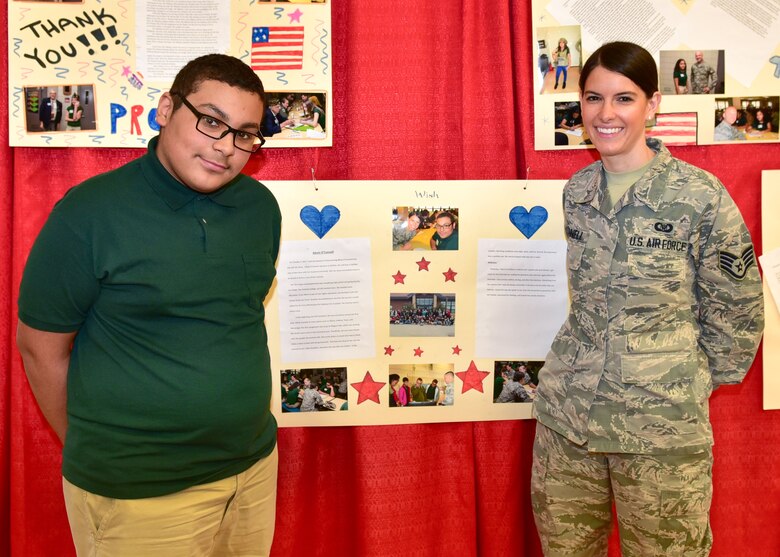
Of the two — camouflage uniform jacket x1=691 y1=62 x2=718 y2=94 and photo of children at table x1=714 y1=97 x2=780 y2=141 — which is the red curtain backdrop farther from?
camouflage uniform jacket x1=691 y1=62 x2=718 y2=94

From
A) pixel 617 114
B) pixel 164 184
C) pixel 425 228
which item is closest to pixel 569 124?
pixel 617 114

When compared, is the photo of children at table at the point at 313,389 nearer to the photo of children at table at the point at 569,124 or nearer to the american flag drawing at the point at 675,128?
the photo of children at table at the point at 569,124

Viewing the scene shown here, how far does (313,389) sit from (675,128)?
1373mm

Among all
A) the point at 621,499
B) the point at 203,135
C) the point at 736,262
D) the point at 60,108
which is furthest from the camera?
the point at 60,108

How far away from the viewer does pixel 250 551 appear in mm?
1436

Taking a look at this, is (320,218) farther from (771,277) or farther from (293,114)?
(771,277)

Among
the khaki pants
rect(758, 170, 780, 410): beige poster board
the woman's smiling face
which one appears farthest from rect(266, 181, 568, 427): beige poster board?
rect(758, 170, 780, 410): beige poster board

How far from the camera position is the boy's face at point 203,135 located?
1180 mm

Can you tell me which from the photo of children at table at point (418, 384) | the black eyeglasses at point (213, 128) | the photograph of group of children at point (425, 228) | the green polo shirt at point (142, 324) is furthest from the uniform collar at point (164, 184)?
the photo of children at table at point (418, 384)

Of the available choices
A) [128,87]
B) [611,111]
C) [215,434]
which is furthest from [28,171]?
[611,111]

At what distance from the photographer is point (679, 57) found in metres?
1.80

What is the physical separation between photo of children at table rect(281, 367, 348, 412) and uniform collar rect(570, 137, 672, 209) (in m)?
0.87

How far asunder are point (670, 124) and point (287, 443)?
61.1 inches

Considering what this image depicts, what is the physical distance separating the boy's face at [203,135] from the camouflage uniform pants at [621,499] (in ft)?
3.52
